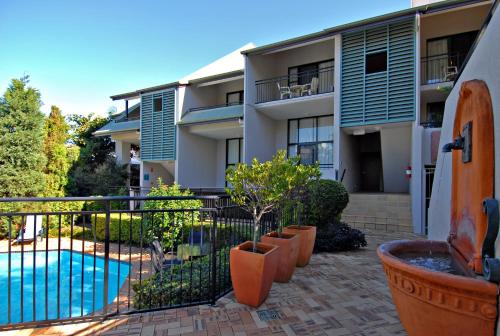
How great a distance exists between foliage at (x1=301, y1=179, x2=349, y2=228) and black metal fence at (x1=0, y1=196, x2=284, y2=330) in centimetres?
164

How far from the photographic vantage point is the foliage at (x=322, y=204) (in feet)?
23.0

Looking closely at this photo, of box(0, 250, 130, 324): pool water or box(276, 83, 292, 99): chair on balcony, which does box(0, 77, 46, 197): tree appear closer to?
box(0, 250, 130, 324): pool water

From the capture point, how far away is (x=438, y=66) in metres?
11.4

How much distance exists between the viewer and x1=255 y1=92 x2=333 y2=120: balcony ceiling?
12.3 m

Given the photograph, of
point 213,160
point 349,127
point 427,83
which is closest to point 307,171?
point 349,127

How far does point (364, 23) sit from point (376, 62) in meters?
1.52

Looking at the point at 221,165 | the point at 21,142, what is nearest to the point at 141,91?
the point at 221,165

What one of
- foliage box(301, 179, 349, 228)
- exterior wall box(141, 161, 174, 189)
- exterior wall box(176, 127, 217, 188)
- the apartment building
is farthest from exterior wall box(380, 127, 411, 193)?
exterior wall box(141, 161, 174, 189)

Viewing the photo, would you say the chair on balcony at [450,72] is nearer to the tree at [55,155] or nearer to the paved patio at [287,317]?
the paved patio at [287,317]

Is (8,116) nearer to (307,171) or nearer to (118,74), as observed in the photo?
(118,74)

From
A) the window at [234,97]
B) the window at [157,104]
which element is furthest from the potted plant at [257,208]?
the window at [157,104]

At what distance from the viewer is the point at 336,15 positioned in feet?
41.0

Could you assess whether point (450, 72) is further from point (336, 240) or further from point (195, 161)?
point (195, 161)

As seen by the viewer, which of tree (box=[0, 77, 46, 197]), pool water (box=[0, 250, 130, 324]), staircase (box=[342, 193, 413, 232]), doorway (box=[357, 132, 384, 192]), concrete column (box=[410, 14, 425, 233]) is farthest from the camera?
doorway (box=[357, 132, 384, 192])
